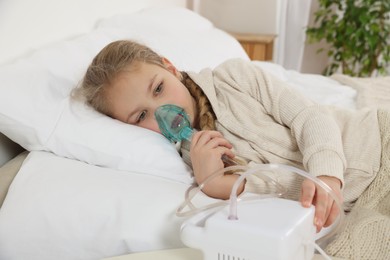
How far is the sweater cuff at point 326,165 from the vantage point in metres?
1.03

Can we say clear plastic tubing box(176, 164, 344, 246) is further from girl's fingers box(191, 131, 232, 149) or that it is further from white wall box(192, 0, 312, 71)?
white wall box(192, 0, 312, 71)

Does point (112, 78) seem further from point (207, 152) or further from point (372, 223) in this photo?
point (372, 223)

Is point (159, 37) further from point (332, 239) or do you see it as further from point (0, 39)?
point (332, 239)

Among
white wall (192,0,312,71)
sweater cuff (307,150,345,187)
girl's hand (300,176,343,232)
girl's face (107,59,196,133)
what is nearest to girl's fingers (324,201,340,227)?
girl's hand (300,176,343,232)

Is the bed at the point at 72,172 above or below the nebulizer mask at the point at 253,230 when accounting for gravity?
below

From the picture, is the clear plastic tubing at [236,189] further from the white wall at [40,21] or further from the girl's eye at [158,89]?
the white wall at [40,21]

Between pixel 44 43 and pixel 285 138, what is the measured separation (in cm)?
78

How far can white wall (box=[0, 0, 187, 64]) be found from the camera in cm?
143

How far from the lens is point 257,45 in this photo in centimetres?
294

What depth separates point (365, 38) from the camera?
3.17 metres

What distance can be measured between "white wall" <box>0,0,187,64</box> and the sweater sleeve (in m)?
0.54

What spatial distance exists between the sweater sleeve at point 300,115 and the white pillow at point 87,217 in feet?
0.75

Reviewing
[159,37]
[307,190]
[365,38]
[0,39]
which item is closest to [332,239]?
[307,190]

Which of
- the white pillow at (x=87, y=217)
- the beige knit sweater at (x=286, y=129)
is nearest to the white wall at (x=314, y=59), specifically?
the beige knit sweater at (x=286, y=129)
